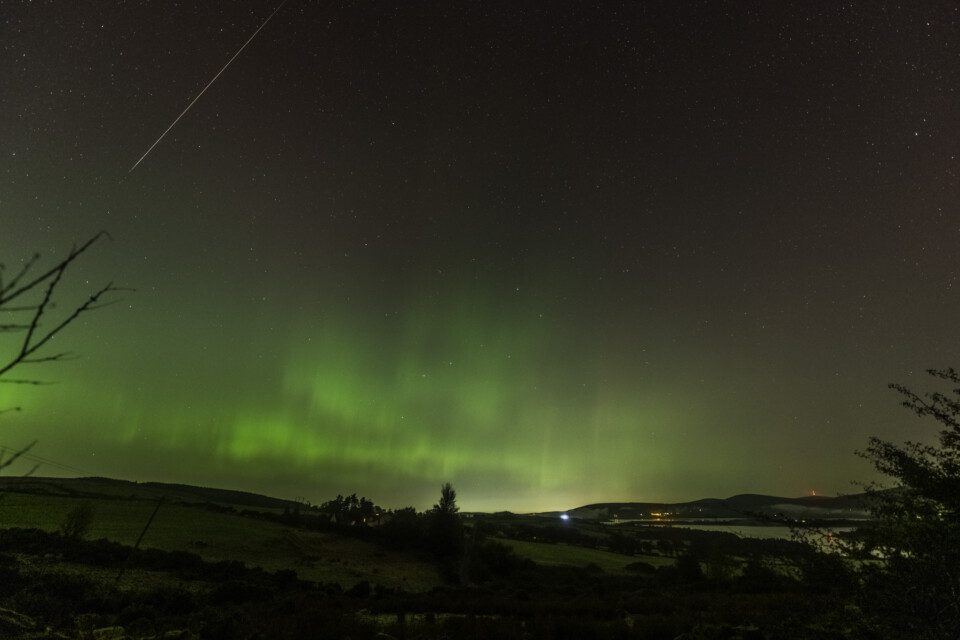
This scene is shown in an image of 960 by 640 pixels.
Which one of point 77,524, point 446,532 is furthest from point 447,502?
point 77,524

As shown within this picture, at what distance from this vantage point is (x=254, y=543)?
45.5m

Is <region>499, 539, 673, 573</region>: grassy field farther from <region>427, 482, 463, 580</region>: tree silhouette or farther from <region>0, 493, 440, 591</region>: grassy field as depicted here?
<region>0, 493, 440, 591</region>: grassy field

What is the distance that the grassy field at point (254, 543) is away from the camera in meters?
38.8

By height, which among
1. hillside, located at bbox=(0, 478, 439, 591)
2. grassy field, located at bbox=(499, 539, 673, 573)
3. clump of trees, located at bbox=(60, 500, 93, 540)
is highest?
clump of trees, located at bbox=(60, 500, 93, 540)

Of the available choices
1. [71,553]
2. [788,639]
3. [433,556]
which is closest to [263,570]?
[71,553]

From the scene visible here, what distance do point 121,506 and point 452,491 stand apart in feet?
137

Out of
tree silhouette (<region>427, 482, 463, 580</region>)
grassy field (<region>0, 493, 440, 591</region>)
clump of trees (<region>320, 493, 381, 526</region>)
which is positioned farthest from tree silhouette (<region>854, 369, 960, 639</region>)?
clump of trees (<region>320, 493, 381, 526</region>)

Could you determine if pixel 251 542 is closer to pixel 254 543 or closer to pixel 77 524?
pixel 254 543

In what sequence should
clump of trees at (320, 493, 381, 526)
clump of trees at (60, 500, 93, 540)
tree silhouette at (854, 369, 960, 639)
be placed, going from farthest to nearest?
clump of trees at (320, 493, 381, 526)
clump of trees at (60, 500, 93, 540)
tree silhouette at (854, 369, 960, 639)

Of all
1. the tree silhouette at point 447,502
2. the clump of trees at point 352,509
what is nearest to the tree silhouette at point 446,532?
the tree silhouette at point 447,502

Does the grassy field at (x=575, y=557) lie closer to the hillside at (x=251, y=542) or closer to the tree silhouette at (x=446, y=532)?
the tree silhouette at (x=446, y=532)

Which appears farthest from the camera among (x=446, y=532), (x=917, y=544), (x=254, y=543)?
(x=446, y=532)

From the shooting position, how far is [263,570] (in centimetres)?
3538

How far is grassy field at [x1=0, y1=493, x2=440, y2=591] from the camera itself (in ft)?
127
